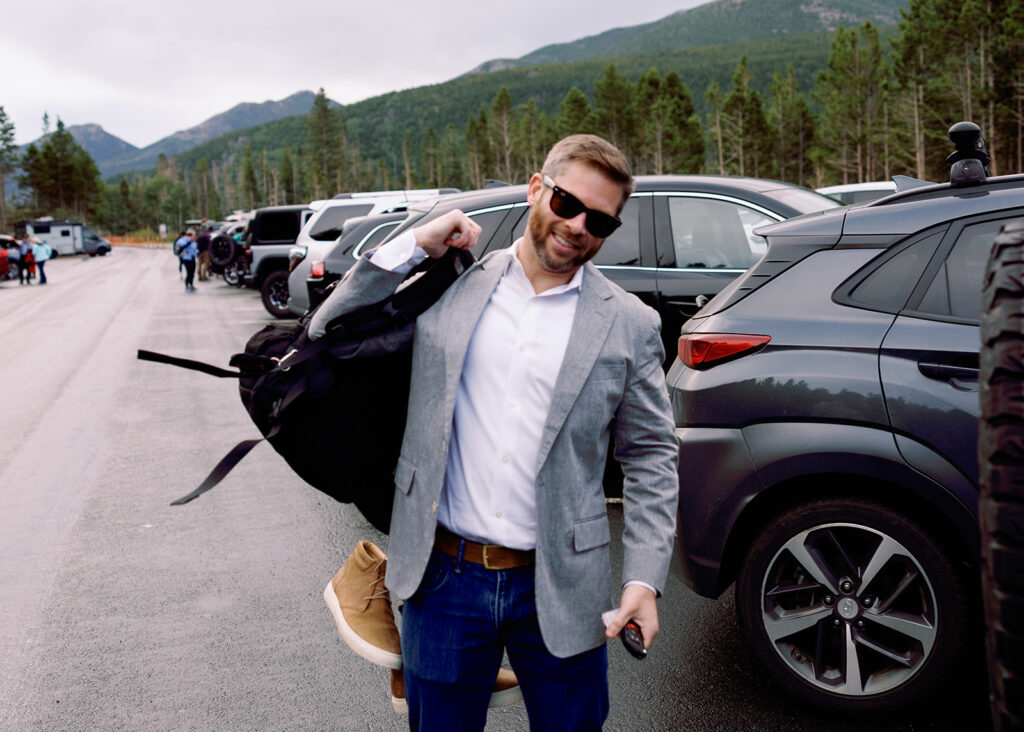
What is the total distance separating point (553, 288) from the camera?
204 cm

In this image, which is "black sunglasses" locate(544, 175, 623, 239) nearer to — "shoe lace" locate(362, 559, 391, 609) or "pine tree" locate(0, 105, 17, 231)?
"shoe lace" locate(362, 559, 391, 609)

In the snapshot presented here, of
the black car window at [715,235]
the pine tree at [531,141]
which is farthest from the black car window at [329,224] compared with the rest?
the pine tree at [531,141]

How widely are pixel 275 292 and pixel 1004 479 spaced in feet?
64.1

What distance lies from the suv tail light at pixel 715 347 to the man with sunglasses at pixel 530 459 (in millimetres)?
1350

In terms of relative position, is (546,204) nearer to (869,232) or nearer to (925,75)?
(869,232)

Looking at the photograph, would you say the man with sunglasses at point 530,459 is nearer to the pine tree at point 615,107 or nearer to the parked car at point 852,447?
the parked car at point 852,447

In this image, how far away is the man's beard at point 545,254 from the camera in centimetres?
199

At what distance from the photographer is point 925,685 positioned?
3.06 metres

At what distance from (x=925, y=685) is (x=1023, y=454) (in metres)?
2.38

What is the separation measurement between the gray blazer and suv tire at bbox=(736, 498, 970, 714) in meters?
1.32

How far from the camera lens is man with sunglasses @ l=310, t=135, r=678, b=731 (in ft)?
6.48

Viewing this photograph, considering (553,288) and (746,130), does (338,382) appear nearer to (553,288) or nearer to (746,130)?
(553,288)

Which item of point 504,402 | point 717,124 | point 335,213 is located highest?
point 717,124

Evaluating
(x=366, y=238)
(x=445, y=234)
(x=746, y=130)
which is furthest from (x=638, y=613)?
(x=746, y=130)
